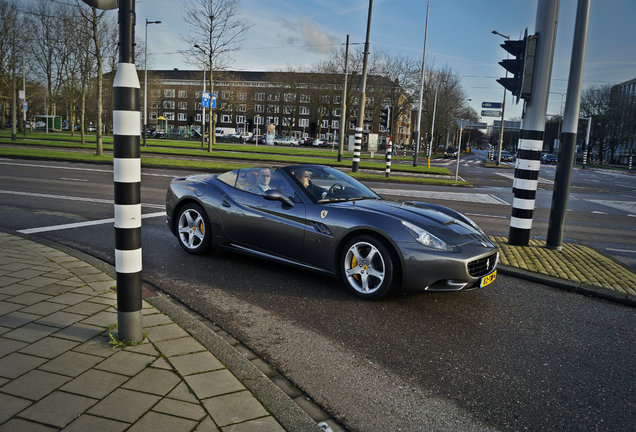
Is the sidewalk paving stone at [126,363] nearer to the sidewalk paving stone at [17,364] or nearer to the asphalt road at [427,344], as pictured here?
the sidewalk paving stone at [17,364]

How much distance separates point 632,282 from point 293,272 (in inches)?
157

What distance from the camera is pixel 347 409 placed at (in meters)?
2.82

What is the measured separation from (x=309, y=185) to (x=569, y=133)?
442 cm

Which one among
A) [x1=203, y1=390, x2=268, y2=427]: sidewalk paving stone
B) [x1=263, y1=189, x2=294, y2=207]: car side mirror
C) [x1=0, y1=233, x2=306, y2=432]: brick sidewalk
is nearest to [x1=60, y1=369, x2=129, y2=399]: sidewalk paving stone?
[x1=0, y1=233, x2=306, y2=432]: brick sidewalk

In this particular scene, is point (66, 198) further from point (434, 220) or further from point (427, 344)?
point (427, 344)

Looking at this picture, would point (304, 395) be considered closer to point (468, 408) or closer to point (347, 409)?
point (347, 409)

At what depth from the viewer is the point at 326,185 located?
5516 millimetres

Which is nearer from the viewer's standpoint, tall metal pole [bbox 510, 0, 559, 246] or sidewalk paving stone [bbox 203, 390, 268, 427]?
sidewalk paving stone [bbox 203, 390, 268, 427]

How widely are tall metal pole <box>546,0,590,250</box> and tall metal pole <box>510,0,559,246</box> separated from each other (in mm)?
361

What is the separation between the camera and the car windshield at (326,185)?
17.5ft

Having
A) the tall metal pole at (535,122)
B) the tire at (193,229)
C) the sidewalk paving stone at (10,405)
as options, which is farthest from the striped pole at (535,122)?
the sidewalk paving stone at (10,405)

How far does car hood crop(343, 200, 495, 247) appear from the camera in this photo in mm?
4672

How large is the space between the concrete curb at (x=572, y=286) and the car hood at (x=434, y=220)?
1.14m

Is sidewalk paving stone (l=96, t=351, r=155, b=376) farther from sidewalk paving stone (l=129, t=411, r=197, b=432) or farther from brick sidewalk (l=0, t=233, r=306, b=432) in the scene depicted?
sidewalk paving stone (l=129, t=411, r=197, b=432)
